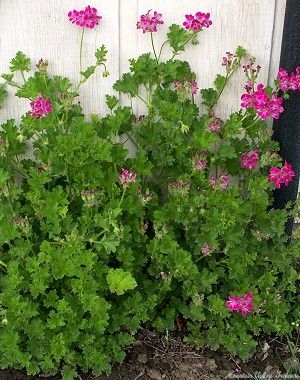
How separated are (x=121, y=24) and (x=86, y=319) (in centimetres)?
123

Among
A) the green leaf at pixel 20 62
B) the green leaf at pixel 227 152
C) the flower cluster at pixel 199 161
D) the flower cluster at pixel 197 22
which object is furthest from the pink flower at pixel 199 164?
the green leaf at pixel 20 62

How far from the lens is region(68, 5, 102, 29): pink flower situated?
2.71 metres

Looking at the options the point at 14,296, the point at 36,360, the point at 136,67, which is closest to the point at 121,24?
the point at 136,67

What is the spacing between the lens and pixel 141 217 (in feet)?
8.90

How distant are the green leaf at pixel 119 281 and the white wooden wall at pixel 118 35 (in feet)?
2.66

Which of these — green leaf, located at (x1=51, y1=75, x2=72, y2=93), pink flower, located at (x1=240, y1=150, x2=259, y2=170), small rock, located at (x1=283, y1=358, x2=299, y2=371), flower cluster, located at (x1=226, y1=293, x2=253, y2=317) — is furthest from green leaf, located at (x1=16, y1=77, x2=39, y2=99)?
small rock, located at (x1=283, y1=358, x2=299, y2=371)

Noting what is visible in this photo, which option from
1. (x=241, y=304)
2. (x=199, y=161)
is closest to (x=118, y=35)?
(x=199, y=161)

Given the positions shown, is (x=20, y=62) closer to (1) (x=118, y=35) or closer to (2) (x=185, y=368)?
(1) (x=118, y=35)

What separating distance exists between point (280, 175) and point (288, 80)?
0.40 m

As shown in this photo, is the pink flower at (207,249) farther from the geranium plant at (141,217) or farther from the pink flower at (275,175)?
the pink flower at (275,175)

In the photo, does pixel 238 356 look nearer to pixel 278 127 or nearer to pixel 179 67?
pixel 278 127

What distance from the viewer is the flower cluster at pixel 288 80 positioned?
275cm

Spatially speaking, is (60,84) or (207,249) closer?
(207,249)

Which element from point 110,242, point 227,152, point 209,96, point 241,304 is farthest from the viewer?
point 209,96
